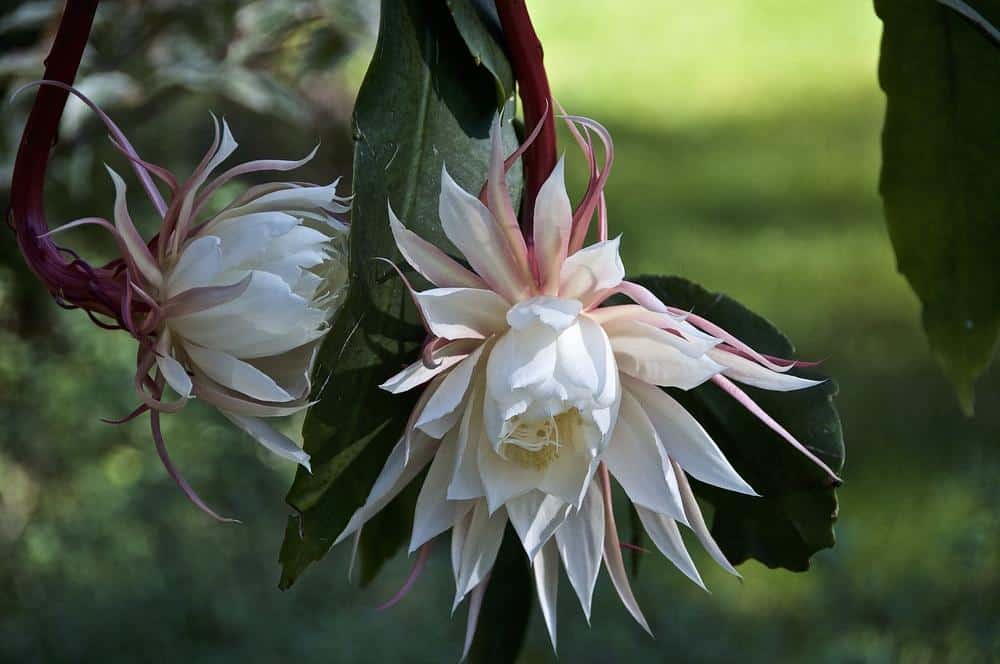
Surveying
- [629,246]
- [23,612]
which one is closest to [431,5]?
[23,612]

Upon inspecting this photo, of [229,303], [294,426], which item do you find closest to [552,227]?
[229,303]

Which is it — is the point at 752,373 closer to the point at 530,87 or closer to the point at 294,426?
the point at 530,87

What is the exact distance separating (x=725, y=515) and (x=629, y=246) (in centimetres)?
205

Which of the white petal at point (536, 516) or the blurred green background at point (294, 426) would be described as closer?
the white petal at point (536, 516)

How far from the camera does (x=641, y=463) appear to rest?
48cm

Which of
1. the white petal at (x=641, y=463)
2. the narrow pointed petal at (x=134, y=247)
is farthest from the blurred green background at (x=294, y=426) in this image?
the white petal at (x=641, y=463)

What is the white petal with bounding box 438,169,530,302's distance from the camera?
45cm

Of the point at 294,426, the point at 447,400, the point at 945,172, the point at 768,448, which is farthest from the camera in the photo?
the point at 294,426

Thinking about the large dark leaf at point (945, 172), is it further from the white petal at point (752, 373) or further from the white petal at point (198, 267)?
the white petal at point (198, 267)

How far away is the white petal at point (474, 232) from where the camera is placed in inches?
17.8

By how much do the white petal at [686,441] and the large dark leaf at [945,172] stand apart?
0.28 m

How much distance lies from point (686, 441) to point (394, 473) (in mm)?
115

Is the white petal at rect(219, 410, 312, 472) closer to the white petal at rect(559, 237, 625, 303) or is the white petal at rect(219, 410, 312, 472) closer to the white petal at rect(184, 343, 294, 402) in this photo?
the white petal at rect(184, 343, 294, 402)

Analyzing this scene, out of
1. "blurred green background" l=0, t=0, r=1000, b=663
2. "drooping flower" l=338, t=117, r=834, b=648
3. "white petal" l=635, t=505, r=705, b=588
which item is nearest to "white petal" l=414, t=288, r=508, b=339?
"drooping flower" l=338, t=117, r=834, b=648
